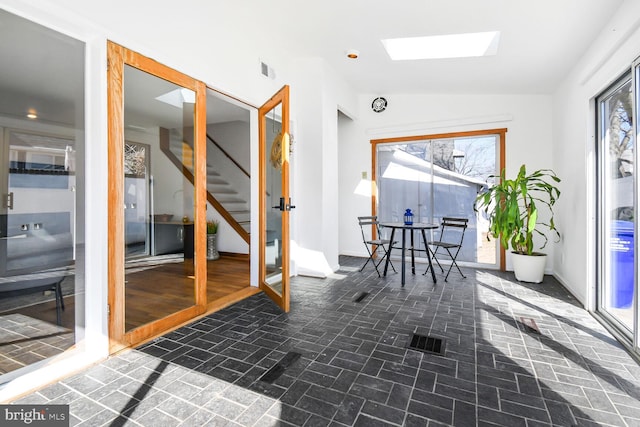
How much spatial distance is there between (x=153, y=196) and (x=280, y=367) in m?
2.28

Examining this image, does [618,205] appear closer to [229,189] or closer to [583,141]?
[583,141]

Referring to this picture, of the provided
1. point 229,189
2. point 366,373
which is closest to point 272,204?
point 366,373

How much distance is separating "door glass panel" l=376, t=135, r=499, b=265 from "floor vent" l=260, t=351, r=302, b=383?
4186mm

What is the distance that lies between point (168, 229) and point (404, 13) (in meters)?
3.63

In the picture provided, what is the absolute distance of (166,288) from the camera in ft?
12.4

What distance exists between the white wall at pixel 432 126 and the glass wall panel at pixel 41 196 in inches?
190

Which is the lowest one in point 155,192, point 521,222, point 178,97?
point 521,222

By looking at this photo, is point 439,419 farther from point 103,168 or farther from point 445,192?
point 445,192

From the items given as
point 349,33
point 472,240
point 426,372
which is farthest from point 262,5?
point 472,240

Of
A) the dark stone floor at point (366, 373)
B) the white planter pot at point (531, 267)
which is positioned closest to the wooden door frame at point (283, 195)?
the dark stone floor at point (366, 373)

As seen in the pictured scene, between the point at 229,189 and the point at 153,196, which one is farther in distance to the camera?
the point at 229,189

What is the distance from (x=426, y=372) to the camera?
6.95ft

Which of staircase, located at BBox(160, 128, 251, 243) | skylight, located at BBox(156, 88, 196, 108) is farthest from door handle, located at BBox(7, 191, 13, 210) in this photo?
staircase, located at BBox(160, 128, 251, 243)

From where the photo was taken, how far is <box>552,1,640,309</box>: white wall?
2.66m
